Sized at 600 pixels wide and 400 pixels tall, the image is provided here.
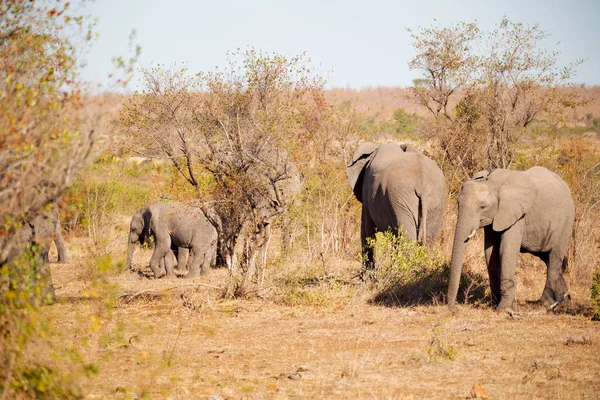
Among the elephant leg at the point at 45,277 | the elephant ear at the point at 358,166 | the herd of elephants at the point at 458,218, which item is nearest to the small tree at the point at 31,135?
the elephant leg at the point at 45,277

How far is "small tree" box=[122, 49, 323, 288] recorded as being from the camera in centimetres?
1476

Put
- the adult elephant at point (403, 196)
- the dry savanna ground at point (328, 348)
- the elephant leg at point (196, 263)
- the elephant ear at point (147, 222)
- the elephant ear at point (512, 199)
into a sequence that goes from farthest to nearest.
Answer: the elephant ear at point (147, 222) → the elephant leg at point (196, 263) → the adult elephant at point (403, 196) → the elephant ear at point (512, 199) → the dry savanna ground at point (328, 348)

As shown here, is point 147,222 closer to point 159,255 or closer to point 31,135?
point 159,255

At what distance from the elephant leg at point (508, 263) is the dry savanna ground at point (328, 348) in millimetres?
349

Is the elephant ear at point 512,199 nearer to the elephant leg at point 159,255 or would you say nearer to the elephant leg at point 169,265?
the elephant leg at point 169,265

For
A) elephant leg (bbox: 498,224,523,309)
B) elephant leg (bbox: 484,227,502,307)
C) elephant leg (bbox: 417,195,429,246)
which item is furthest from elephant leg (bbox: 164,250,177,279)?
elephant leg (bbox: 498,224,523,309)

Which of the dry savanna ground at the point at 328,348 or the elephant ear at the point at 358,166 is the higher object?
the elephant ear at the point at 358,166

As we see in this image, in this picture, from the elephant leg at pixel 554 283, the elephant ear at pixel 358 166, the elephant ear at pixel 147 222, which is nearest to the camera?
the elephant leg at pixel 554 283

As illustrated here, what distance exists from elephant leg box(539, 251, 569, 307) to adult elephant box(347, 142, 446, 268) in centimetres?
253

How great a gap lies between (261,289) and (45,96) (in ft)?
26.3

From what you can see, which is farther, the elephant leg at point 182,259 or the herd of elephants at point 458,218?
the elephant leg at point 182,259

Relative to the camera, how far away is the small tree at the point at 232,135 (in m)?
14.8

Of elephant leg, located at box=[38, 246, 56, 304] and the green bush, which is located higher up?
elephant leg, located at box=[38, 246, 56, 304]

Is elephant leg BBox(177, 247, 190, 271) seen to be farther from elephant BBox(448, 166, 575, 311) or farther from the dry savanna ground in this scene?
elephant BBox(448, 166, 575, 311)
